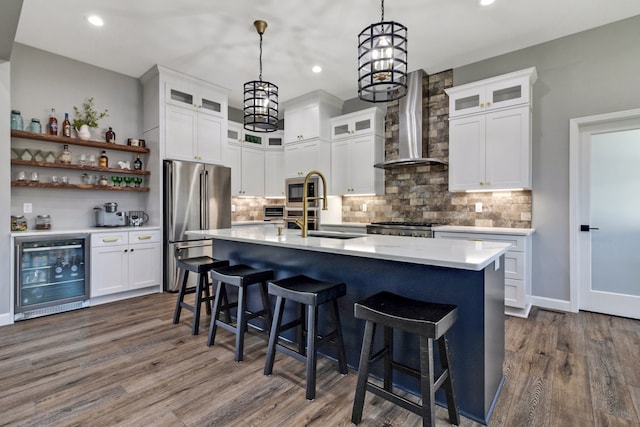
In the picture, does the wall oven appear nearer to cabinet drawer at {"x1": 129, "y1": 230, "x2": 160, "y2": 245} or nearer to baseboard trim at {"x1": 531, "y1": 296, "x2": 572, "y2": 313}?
cabinet drawer at {"x1": 129, "y1": 230, "x2": 160, "y2": 245}

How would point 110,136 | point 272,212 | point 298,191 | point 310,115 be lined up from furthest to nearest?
point 272,212 < point 298,191 < point 310,115 < point 110,136

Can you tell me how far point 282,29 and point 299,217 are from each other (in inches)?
114

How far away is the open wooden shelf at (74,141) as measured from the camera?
357 cm

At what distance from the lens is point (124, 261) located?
157 inches

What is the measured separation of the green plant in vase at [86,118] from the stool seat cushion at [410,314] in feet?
14.1

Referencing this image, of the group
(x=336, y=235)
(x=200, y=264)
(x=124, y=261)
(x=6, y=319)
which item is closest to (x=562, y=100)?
(x=336, y=235)

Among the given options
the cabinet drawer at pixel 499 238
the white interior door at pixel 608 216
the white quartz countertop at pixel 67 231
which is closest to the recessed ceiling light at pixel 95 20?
the white quartz countertop at pixel 67 231

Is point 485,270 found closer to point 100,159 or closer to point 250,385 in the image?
point 250,385

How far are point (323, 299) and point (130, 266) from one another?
127 inches

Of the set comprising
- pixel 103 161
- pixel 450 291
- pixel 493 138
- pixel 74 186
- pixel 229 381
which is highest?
pixel 493 138

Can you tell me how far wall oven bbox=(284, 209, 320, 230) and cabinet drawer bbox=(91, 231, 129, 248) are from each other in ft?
7.62

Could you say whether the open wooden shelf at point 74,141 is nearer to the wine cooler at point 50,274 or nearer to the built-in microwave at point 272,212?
the wine cooler at point 50,274

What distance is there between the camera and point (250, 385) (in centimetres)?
204

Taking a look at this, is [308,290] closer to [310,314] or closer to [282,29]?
[310,314]
